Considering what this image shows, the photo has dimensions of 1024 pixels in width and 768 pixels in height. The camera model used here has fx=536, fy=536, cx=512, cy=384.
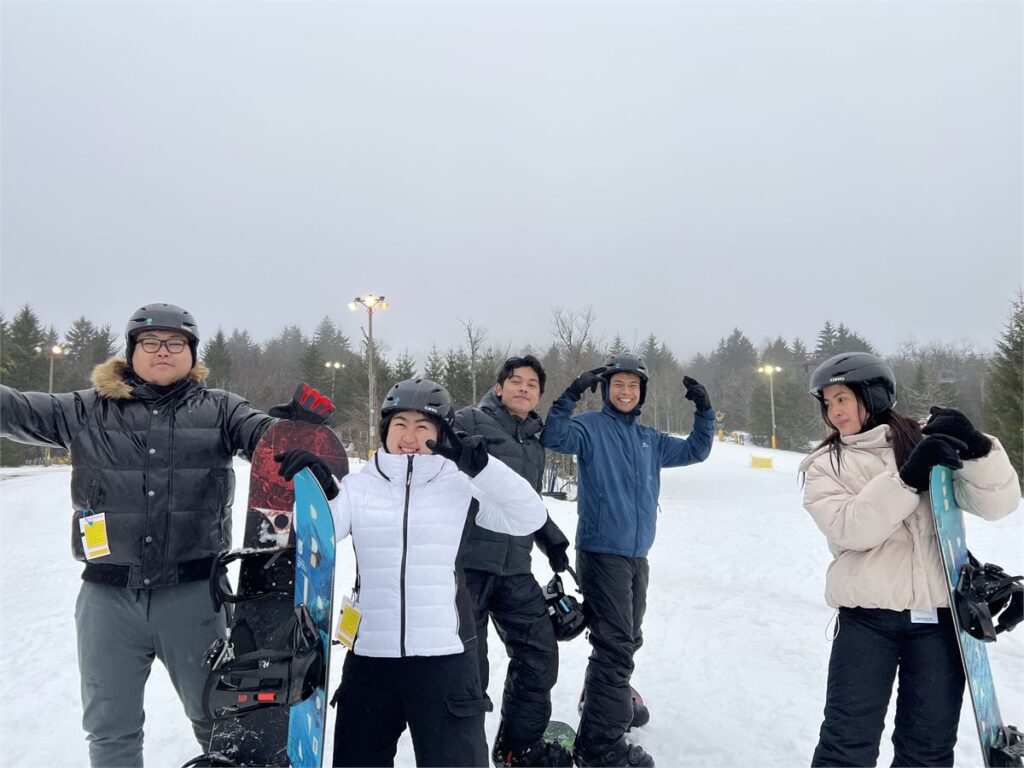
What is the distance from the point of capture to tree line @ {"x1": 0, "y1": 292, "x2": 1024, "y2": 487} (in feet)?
77.4

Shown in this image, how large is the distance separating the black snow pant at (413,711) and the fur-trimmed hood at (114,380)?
1.65 meters

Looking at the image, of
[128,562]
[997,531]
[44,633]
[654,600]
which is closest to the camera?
[128,562]

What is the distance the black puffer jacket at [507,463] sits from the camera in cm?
311

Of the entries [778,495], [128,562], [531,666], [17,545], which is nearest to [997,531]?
[778,495]

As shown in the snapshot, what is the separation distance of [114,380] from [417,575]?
183 cm

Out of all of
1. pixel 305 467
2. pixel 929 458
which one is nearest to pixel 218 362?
pixel 305 467

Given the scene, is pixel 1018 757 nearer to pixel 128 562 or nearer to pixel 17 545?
pixel 128 562

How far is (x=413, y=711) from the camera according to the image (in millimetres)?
2236

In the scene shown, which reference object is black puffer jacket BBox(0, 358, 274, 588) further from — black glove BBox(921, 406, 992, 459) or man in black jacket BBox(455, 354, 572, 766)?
black glove BBox(921, 406, 992, 459)

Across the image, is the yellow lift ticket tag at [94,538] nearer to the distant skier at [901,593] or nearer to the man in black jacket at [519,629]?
the man in black jacket at [519,629]

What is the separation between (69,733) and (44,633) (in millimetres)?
2502

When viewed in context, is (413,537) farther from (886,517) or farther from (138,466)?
(886,517)

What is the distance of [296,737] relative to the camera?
2451 millimetres

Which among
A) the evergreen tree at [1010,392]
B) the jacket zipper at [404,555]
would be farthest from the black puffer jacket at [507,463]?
the evergreen tree at [1010,392]
